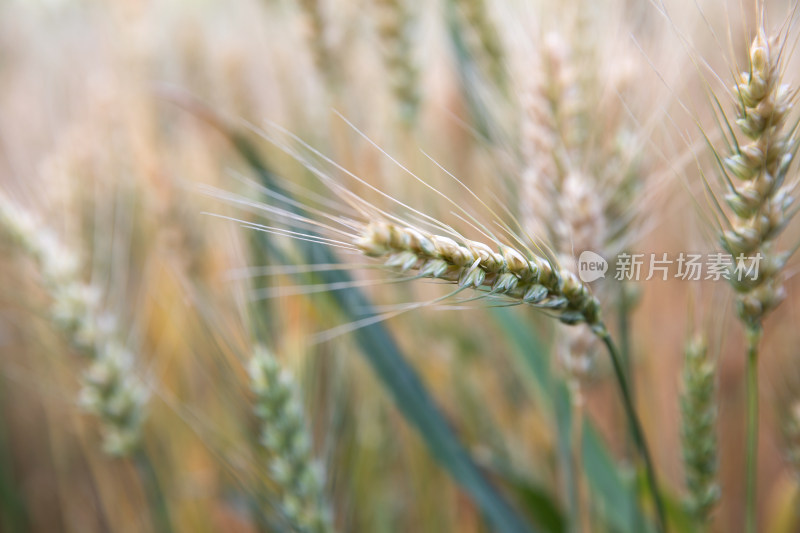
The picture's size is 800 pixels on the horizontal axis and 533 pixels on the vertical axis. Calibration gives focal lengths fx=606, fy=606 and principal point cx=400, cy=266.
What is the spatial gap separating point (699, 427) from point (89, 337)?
Answer: 597 mm

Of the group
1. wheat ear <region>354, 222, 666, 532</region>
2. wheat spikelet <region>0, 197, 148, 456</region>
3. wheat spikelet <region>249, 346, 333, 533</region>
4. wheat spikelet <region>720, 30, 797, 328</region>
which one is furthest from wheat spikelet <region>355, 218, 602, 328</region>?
wheat spikelet <region>0, 197, 148, 456</region>

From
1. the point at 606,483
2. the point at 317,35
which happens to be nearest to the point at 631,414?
the point at 606,483

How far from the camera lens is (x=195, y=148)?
4.13 ft

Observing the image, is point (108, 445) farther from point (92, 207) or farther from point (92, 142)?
point (92, 142)

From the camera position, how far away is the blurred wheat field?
0.50m

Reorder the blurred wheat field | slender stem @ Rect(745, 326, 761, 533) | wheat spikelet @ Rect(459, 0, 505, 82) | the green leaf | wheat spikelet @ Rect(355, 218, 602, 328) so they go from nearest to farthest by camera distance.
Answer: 1. wheat spikelet @ Rect(355, 218, 602, 328)
2. slender stem @ Rect(745, 326, 761, 533)
3. the blurred wheat field
4. the green leaf
5. wheat spikelet @ Rect(459, 0, 505, 82)

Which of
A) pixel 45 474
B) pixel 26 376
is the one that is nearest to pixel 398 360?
pixel 26 376

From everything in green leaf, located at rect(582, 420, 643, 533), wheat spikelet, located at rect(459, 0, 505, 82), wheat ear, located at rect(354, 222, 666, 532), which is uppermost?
wheat spikelet, located at rect(459, 0, 505, 82)

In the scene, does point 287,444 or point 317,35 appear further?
point 317,35

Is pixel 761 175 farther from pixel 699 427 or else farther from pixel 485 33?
pixel 485 33

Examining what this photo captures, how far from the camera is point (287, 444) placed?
544 millimetres

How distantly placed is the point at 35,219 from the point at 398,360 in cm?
48

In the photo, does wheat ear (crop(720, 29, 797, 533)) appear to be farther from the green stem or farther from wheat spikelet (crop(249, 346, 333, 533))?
the green stem

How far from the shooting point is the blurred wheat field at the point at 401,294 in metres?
0.50
